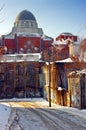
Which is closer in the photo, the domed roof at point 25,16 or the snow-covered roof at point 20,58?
the snow-covered roof at point 20,58

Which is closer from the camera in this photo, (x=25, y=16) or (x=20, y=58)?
(x=20, y=58)

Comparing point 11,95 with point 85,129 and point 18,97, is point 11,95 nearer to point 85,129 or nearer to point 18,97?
point 18,97

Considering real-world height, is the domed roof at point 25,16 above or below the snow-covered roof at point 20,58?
above

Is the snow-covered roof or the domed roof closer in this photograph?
→ the snow-covered roof

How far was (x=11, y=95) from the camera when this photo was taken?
56500mm

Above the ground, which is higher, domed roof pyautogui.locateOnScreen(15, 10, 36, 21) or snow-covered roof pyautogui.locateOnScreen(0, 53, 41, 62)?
domed roof pyautogui.locateOnScreen(15, 10, 36, 21)

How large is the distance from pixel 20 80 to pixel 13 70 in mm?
2099

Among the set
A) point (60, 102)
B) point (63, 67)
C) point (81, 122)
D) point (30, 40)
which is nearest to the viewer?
point (81, 122)

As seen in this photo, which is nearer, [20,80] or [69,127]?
[69,127]

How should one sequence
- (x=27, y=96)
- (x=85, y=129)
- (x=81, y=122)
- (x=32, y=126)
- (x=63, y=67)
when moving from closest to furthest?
(x=85, y=129) → (x=32, y=126) → (x=81, y=122) → (x=63, y=67) → (x=27, y=96)

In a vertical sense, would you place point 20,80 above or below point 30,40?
below

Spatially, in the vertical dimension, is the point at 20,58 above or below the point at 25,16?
below

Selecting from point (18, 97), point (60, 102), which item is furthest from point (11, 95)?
point (60, 102)

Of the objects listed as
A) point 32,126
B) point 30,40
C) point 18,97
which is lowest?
point 18,97
